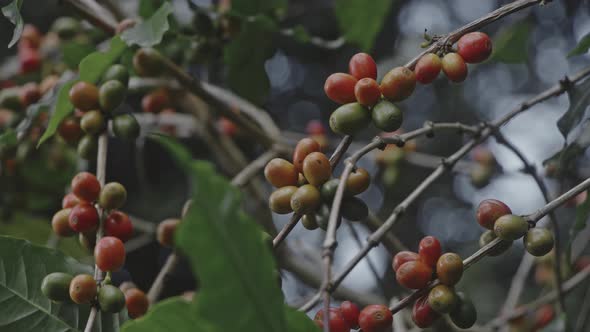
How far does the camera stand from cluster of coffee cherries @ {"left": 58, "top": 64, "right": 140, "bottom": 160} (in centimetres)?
110

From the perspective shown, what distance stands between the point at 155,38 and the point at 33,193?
101 cm

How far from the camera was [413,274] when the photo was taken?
0.77 m

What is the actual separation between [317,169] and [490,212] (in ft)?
0.76

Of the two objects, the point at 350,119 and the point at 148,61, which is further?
the point at 148,61

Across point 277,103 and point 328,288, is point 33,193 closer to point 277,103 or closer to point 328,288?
point 328,288

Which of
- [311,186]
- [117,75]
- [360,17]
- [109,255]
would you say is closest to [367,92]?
[311,186]

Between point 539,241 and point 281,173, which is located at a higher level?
point 281,173

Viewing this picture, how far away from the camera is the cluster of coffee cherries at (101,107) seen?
1098 mm

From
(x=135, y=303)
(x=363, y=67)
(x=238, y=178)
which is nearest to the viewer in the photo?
(x=363, y=67)

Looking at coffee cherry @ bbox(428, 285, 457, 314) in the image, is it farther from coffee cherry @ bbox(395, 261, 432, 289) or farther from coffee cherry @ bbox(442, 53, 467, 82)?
coffee cherry @ bbox(442, 53, 467, 82)

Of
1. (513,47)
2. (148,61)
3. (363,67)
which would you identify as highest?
(513,47)

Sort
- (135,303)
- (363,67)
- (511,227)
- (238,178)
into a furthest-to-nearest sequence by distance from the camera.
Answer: (238,178)
(135,303)
(363,67)
(511,227)

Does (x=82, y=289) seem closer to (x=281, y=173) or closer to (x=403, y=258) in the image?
(x=281, y=173)

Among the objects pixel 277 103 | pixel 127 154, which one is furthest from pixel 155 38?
pixel 277 103
